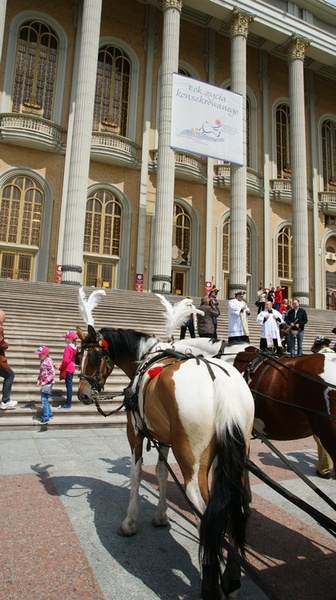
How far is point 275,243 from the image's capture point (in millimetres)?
27828

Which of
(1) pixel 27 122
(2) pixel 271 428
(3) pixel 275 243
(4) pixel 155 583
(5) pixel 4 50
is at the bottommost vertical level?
(4) pixel 155 583

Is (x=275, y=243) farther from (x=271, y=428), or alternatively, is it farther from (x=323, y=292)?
(x=271, y=428)

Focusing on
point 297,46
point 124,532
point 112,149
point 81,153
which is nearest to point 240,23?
point 297,46

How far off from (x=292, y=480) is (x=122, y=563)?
274cm

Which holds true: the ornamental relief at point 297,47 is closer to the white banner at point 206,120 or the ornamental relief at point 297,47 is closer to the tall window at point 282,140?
the tall window at point 282,140

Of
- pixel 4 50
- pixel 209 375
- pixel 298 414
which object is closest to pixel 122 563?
pixel 209 375

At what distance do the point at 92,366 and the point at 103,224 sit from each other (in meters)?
20.2

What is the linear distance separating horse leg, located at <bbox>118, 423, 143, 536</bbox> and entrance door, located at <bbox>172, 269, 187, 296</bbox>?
21731mm

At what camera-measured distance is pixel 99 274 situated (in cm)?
2298

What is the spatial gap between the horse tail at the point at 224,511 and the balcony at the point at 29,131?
2171 cm

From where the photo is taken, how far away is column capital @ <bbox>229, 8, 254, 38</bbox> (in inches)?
936

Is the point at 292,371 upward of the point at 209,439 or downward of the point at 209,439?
upward

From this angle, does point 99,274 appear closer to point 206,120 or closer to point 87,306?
point 206,120

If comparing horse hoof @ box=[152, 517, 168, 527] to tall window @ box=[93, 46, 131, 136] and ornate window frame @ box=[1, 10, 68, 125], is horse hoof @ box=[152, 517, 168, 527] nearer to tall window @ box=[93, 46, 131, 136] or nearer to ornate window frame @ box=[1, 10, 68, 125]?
ornate window frame @ box=[1, 10, 68, 125]
